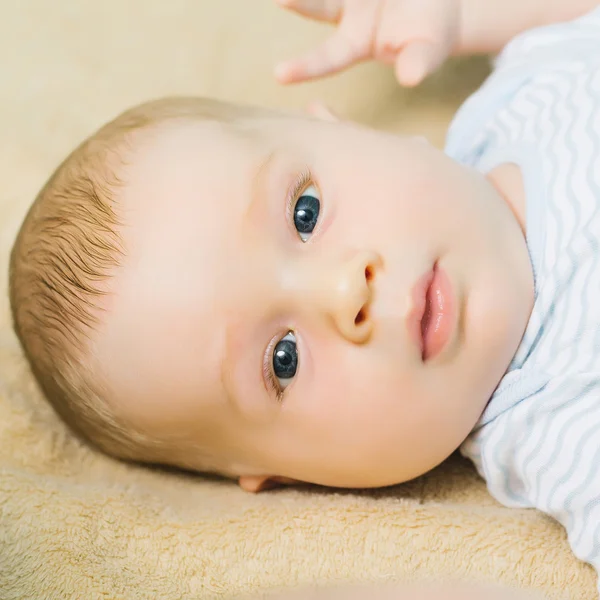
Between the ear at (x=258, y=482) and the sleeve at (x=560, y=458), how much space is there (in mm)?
308

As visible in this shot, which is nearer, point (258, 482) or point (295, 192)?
point (295, 192)

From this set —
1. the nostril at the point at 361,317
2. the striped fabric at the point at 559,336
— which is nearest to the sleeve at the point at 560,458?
the striped fabric at the point at 559,336

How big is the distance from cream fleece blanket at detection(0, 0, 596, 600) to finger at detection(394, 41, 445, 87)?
0.17 metres

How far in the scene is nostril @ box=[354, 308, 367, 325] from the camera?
923mm

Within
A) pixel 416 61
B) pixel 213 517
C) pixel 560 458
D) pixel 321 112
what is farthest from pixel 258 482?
pixel 416 61

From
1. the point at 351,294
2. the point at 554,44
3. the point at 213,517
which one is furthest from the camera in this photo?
the point at 554,44

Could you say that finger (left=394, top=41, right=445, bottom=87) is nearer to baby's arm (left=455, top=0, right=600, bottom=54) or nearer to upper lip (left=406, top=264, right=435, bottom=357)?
baby's arm (left=455, top=0, right=600, bottom=54)

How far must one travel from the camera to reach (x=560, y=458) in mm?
935

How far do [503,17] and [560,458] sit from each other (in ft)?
2.75

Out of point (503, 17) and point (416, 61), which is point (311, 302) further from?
point (503, 17)

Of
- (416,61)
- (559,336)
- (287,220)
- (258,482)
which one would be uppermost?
(416,61)

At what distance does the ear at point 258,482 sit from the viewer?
1.11 meters

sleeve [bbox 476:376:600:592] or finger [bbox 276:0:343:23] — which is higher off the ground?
finger [bbox 276:0:343:23]

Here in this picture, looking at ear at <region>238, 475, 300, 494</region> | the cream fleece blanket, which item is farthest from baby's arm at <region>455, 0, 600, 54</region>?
ear at <region>238, 475, 300, 494</region>
